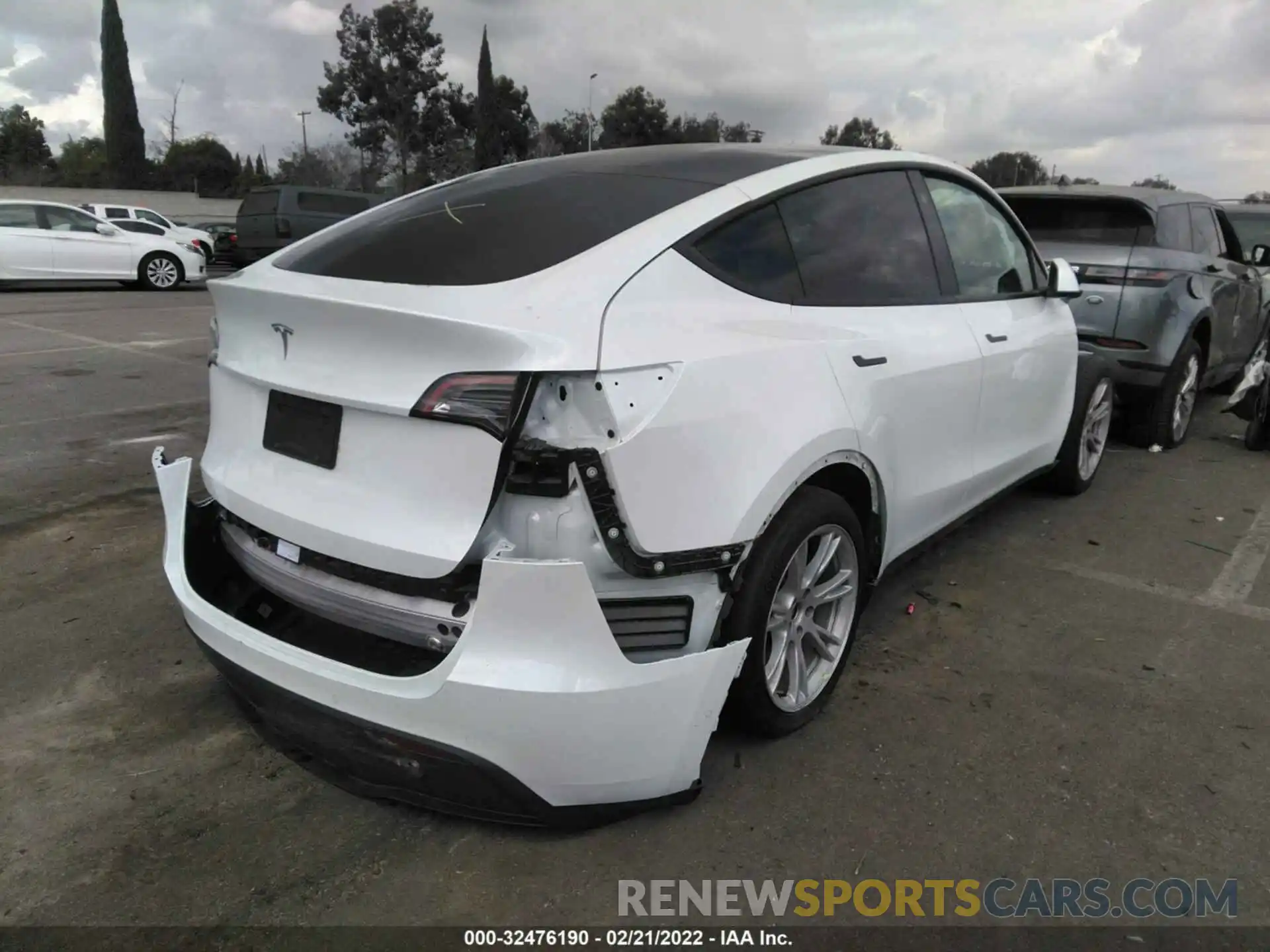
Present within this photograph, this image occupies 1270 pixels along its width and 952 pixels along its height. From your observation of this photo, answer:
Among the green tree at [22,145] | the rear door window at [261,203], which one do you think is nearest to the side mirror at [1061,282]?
the rear door window at [261,203]

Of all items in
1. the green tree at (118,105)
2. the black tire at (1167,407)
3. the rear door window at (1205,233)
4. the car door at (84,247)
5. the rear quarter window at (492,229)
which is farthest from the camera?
the green tree at (118,105)

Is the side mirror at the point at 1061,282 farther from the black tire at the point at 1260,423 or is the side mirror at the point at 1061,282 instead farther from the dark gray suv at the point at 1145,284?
the black tire at the point at 1260,423

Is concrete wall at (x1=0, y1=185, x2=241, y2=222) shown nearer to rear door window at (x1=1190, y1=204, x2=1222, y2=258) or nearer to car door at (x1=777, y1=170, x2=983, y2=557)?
rear door window at (x1=1190, y1=204, x2=1222, y2=258)

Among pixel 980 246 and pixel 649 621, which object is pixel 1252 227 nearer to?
pixel 980 246

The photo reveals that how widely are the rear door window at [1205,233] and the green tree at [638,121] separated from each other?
50558 mm

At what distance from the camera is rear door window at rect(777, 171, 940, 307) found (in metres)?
2.78

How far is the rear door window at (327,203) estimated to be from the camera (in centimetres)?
1853

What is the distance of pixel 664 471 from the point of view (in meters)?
2.07

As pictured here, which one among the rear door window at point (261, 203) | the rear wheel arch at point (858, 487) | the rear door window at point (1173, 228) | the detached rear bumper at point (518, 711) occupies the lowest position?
the detached rear bumper at point (518, 711)

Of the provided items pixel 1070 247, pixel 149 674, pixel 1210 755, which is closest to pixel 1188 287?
pixel 1070 247

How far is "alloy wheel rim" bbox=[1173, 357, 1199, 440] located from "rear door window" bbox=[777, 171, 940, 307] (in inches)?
150

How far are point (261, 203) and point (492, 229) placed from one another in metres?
18.4

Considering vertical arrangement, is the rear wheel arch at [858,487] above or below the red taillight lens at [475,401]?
below

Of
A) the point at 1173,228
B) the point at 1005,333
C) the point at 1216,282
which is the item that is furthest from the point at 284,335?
the point at 1216,282
